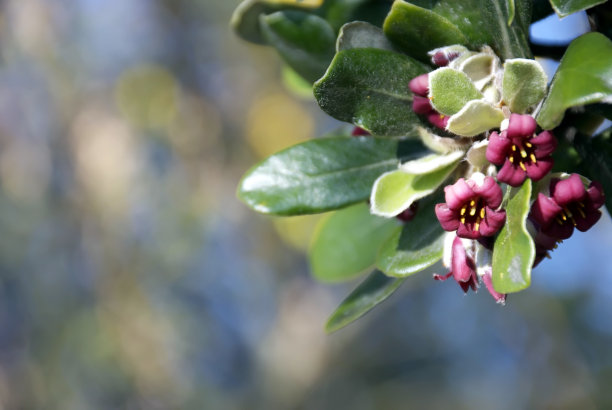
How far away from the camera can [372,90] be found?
3.53ft

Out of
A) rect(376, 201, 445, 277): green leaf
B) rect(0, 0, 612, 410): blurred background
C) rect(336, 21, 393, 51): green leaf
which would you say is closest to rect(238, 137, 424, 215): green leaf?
rect(376, 201, 445, 277): green leaf

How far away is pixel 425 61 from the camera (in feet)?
3.69

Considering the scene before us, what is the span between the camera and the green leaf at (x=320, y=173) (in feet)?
4.07

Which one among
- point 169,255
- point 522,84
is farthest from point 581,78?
point 169,255

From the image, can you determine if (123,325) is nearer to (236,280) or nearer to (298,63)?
(236,280)

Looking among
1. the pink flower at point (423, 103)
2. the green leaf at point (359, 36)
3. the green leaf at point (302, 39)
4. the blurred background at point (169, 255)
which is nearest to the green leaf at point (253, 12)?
the green leaf at point (302, 39)

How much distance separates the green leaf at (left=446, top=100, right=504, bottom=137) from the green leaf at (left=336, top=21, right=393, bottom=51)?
234 millimetres

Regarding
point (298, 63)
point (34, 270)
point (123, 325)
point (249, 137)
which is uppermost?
point (298, 63)

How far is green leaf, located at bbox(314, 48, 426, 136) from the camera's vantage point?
1029 mm

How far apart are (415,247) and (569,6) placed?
48 cm

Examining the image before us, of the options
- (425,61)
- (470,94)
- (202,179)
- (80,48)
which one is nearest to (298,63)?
(425,61)

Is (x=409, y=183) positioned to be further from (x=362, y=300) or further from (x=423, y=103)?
(x=362, y=300)

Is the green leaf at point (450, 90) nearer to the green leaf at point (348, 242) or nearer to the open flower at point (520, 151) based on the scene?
the open flower at point (520, 151)

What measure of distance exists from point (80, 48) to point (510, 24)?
7.93 meters
